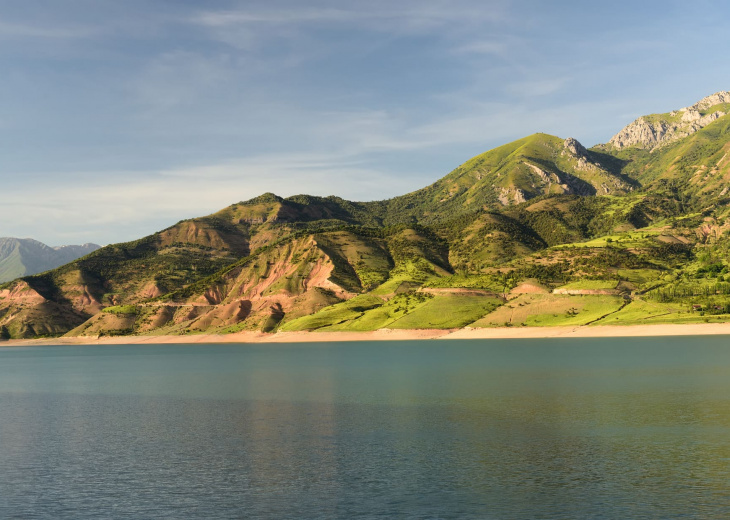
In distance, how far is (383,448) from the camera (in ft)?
183

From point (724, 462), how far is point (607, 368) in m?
76.2

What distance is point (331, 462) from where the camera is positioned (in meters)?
51.3

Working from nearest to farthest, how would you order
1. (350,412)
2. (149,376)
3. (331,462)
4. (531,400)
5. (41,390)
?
(331,462) → (350,412) → (531,400) → (41,390) → (149,376)

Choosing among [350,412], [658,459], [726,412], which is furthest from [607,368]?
[658,459]

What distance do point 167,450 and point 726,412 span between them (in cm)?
5569

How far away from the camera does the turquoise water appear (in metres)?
40.1

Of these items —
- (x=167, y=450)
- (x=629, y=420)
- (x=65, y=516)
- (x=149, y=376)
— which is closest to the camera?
(x=65, y=516)

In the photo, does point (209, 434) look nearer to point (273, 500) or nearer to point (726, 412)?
point (273, 500)

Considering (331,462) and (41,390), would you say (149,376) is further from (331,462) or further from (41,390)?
(331,462)

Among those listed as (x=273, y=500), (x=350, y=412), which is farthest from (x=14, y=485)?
(x=350, y=412)

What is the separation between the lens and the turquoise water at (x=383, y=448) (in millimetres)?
40125

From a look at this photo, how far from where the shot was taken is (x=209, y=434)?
66062 mm

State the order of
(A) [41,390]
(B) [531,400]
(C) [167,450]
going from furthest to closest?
1. (A) [41,390]
2. (B) [531,400]
3. (C) [167,450]

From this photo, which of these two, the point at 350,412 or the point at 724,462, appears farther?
the point at 350,412
